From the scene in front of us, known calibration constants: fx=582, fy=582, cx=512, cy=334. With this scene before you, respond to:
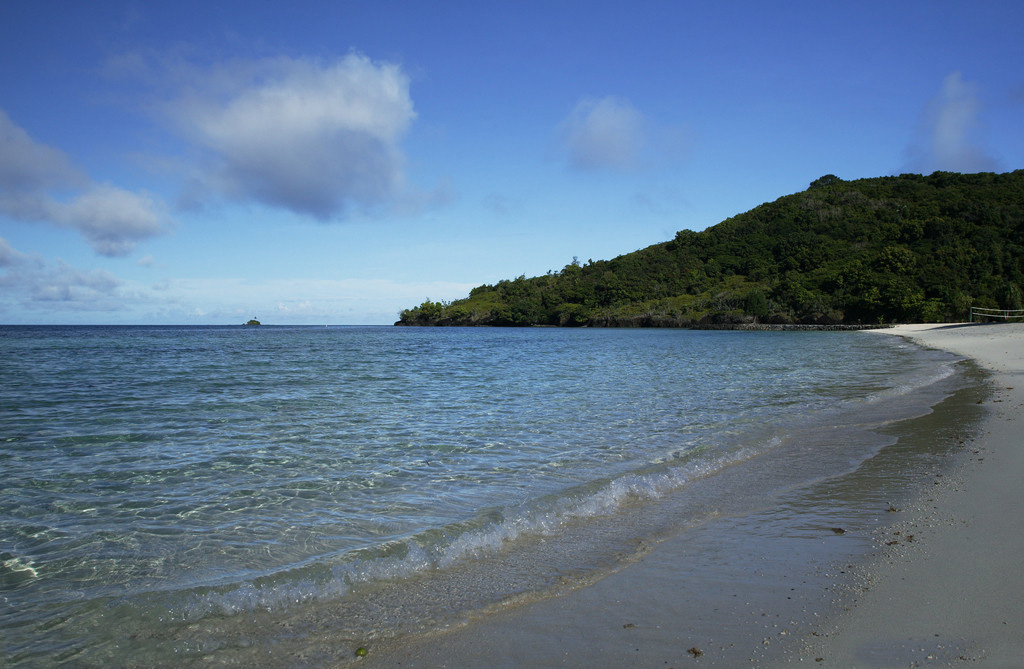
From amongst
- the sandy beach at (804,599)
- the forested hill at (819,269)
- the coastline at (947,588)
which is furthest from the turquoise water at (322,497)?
the forested hill at (819,269)

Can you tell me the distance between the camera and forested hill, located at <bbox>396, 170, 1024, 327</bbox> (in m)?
81.1

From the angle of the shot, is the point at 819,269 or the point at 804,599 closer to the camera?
the point at 804,599

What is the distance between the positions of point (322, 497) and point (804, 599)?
482 cm

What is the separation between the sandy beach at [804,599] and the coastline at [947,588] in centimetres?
1

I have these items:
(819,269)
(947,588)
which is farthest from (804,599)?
(819,269)

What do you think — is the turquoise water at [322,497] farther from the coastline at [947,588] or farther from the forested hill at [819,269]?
the forested hill at [819,269]

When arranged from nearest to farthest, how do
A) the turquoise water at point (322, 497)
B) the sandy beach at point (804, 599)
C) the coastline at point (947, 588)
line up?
the coastline at point (947, 588), the sandy beach at point (804, 599), the turquoise water at point (322, 497)

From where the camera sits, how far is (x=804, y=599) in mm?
3766

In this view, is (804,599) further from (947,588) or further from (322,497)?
(322,497)

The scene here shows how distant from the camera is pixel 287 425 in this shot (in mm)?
11141

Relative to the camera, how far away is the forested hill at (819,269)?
266 feet

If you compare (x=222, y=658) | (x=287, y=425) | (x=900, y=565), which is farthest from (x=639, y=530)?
(x=287, y=425)

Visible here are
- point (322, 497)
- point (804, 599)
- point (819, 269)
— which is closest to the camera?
point (804, 599)

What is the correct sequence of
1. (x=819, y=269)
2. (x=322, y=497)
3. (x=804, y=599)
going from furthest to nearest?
(x=819, y=269) < (x=322, y=497) < (x=804, y=599)
